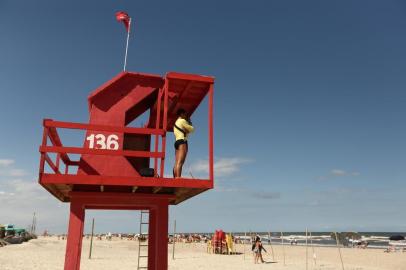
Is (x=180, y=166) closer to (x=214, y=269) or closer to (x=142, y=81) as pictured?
(x=142, y=81)

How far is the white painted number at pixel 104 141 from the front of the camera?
25.5 ft

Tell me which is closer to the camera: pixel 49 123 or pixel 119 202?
pixel 49 123

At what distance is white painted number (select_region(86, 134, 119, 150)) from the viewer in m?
7.79

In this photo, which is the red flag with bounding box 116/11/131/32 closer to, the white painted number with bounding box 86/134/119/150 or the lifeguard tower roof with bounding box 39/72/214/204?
the lifeguard tower roof with bounding box 39/72/214/204

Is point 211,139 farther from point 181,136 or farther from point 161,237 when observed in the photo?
point 161,237

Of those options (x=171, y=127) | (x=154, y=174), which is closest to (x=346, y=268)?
(x=171, y=127)

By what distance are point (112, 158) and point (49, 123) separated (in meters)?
1.49

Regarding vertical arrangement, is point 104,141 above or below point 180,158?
above

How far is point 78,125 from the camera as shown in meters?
7.10

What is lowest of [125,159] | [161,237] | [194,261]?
[194,261]

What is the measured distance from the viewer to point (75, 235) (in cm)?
734

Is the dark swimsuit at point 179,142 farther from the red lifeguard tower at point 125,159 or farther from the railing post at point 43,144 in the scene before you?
the railing post at point 43,144

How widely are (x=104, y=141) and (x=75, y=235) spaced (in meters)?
2.01

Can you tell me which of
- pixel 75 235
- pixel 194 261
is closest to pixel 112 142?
pixel 75 235
